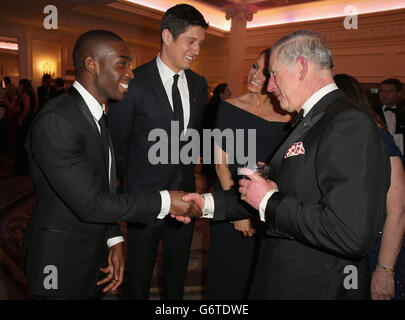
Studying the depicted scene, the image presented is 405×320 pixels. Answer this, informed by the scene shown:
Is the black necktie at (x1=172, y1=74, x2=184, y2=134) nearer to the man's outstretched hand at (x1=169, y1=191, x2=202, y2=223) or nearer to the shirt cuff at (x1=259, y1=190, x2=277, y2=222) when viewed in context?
the man's outstretched hand at (x1=169, y1=191, x2=202, y2=223)

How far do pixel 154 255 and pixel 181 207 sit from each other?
64 cm

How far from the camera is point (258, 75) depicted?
7.73 feet

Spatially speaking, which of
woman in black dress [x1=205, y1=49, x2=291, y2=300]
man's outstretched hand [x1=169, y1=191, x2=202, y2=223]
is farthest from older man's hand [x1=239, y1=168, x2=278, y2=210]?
woman in black dress [x1=205, y1=49, x2=291, y2=300]

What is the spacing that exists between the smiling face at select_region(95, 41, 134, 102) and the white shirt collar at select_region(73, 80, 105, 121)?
0.22ft

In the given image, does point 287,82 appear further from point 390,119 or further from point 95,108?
point 390,119

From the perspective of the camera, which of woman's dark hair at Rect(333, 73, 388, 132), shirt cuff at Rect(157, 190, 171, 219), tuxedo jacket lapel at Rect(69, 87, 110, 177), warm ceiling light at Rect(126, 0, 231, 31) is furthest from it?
warm ceiling light at Rect(126, 0, 231, 31)

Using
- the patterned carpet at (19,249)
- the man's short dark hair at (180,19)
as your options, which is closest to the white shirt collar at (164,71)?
the man's short dark hair at (180,19)

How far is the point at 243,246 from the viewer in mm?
2473

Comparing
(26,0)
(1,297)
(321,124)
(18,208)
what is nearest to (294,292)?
(321,124)

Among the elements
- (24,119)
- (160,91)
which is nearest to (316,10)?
(24,119)

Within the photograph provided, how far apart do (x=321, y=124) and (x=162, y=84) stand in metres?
1.39

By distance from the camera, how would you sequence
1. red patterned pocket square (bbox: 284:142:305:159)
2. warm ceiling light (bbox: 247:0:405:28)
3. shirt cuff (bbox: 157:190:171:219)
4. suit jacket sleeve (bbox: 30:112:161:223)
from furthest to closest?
warm ceiling light (bbox: 247:0:405:28) < shirt cuff (bbox: 157:190:171:219) < suit jacket sleeve (bbox: 30:112:161:223) < red patterned pocket square (bbox: 284:142:305:159)

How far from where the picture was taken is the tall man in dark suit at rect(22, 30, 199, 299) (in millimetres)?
1453

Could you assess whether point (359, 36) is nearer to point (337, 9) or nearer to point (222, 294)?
point (337, 9)
